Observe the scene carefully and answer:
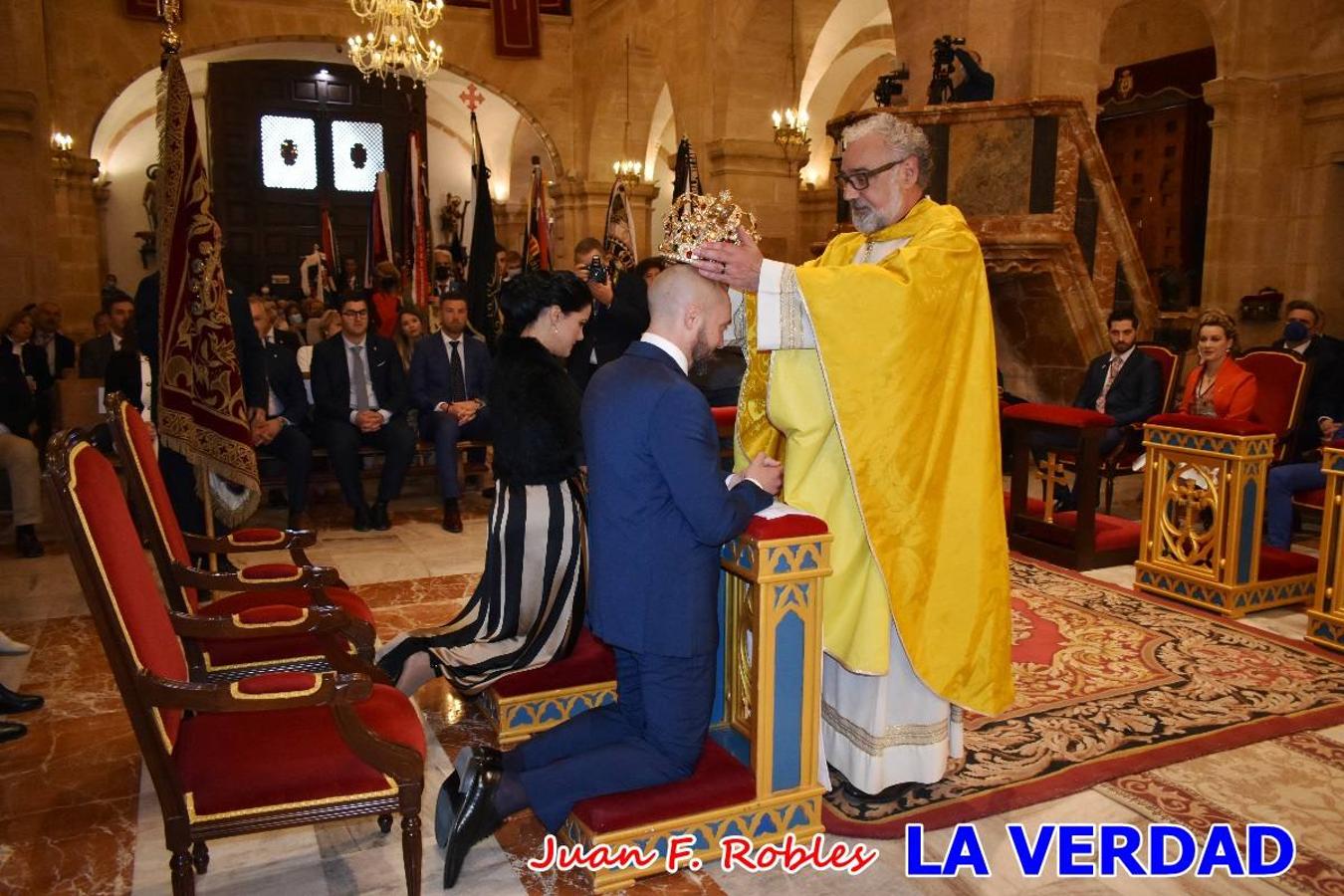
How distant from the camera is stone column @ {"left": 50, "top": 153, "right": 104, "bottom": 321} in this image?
44.0 ft

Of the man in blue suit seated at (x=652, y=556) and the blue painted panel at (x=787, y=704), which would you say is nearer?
the man in blue suit seated at (x=652, y=556)

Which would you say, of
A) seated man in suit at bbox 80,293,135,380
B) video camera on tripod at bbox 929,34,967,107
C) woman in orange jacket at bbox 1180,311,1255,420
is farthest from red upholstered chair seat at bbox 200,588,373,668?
video camera on tripod at bbox 929,34,967,107

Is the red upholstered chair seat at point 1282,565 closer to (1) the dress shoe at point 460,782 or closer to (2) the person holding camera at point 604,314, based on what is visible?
(2) the person holding camera at point 604,314

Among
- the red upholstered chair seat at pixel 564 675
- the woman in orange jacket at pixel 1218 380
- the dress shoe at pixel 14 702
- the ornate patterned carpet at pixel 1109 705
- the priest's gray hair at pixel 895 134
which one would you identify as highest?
the priest's gray hair at pixel 895 134

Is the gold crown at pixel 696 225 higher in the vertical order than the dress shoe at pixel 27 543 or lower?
higher

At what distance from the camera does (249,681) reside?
2.07m

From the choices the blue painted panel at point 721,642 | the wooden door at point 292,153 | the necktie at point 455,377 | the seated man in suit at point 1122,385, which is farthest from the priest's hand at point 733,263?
the wooden door at point 292,153

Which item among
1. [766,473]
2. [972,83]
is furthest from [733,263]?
[972,83]

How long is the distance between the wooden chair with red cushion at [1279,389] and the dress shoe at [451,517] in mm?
4928

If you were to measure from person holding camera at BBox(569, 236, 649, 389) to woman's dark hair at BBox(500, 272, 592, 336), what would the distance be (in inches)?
72.7

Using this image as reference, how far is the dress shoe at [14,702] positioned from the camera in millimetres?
3598

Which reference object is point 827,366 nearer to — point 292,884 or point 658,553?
point 658,553

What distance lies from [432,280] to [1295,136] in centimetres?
927

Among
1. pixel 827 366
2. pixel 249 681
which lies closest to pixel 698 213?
pixel 827 366
